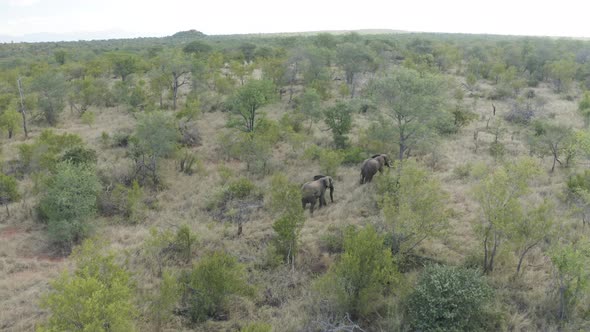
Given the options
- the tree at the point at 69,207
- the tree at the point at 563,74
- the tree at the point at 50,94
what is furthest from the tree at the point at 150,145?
the tree at the point at 563,74

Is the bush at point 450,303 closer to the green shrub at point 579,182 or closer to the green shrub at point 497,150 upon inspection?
the green shrub at point 579,182

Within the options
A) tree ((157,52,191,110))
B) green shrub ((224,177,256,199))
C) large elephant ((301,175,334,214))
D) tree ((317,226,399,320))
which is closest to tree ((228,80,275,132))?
green shrub ((224,177,256,199))

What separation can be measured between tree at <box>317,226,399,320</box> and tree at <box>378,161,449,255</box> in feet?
5.87

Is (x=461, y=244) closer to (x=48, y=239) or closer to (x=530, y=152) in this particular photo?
(x=530, y=152)

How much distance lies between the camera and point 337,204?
1557 cm

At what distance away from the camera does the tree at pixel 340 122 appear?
22391 mm

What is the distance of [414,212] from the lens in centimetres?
1103

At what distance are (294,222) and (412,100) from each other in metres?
9.74

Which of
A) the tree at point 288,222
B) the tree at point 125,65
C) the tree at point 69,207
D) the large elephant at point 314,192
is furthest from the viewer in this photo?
the tree at point 125,65

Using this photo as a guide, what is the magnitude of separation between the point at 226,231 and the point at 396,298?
6611 millimetres

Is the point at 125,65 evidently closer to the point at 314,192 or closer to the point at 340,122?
the point at 340,122

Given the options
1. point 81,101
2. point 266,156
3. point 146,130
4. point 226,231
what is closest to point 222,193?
point 226,231

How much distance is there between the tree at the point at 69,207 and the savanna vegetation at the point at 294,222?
7cm

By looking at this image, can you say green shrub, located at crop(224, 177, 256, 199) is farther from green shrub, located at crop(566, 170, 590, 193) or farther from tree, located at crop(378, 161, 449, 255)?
green shrub, located at crop(566, 170, 590, 193)
